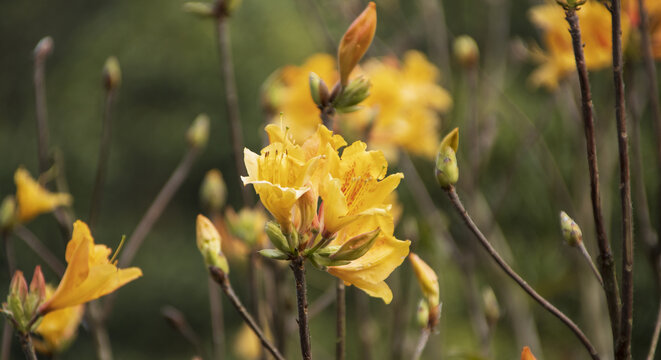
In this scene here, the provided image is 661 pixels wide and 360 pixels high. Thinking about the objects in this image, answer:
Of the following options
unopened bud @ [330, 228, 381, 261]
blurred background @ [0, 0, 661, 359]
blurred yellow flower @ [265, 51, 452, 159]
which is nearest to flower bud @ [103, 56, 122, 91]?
blurred yellow flower @ [265, 51, 452, 159]

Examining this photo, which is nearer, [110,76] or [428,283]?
[428,283]

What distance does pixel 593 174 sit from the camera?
0.29m

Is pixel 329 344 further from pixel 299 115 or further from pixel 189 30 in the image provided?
pixel 299 115

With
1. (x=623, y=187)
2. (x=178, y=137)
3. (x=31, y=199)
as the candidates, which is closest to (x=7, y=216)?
(x=31, y=199)

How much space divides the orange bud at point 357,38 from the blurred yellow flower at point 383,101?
24cm

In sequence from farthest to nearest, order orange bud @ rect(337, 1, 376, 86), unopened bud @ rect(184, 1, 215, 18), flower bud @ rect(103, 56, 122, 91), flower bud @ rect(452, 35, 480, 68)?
flower bud @ rect(452, 35, 480, 68)
flower bud @ rect(103, 56, 122, 91)
unopened bud @ rect(184, 1, 215, 18)
orange bud @ rect(337, 1, 376, 86)

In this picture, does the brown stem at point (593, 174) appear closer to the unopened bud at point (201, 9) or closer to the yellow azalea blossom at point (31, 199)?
the unopened bud at point (201, 9)

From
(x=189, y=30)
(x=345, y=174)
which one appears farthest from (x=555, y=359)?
(x=189, y=30)

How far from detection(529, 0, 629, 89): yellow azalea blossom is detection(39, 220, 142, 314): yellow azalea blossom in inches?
13.3

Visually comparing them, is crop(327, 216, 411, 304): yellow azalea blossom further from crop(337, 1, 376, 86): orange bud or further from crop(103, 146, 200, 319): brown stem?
crop(103, 146, 200, 319): brown stem

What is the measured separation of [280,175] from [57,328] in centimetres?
25

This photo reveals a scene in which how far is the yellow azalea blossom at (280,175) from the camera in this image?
0.30 metres

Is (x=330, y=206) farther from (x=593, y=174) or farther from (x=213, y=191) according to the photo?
(x=213, y=191)

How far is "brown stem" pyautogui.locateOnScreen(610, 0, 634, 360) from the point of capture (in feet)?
0.95
